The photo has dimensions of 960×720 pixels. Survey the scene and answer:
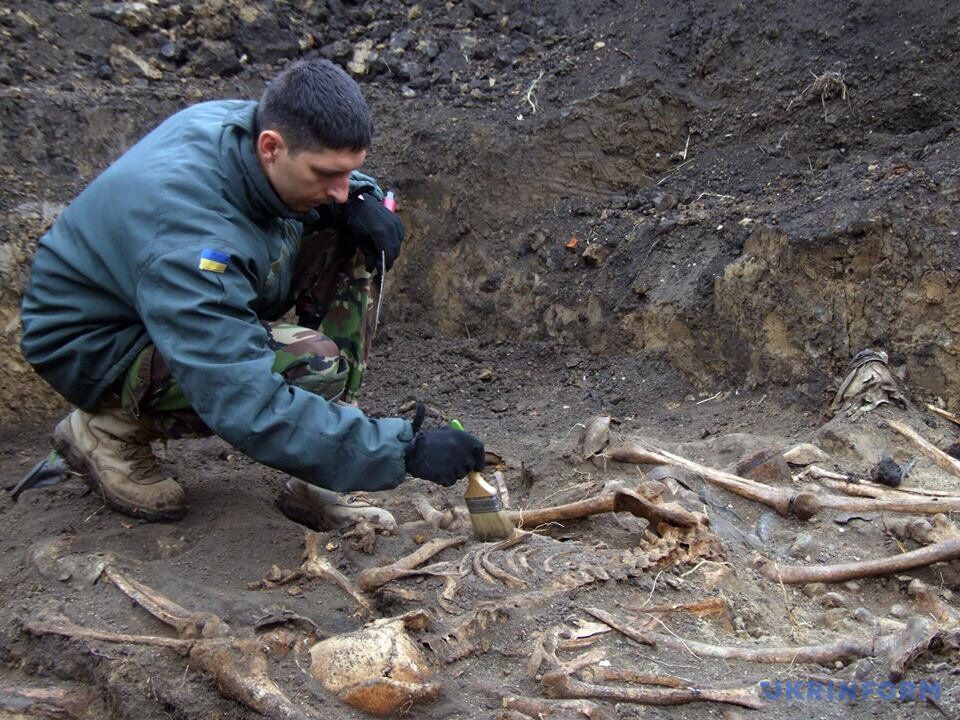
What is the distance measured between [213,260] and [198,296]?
0.12m

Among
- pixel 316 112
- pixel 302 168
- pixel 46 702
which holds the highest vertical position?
pixel 316 112

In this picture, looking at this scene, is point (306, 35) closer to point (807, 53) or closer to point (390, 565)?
point (807, 53)

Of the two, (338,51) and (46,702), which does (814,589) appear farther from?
(338,51)

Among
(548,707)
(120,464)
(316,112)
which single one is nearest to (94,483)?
(120,464)

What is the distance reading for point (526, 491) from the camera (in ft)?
13.8

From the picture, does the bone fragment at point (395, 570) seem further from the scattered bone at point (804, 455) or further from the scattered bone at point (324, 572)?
the scattered bone at point (804, 455)

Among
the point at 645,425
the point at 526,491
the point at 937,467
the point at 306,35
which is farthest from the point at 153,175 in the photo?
the point at 306,35

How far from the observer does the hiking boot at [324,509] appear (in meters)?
3.76

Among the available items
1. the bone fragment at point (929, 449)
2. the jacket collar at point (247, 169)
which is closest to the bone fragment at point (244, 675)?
the jacket collar at point (247, 169)

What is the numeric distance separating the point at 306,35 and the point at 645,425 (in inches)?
150

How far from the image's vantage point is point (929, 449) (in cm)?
401

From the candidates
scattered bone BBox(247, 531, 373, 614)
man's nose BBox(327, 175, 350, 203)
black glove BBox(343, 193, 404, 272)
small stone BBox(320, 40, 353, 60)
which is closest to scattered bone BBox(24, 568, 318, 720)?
scattered bone BBox(247, 531, 373, 614)

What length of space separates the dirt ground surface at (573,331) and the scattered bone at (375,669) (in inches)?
1.3
